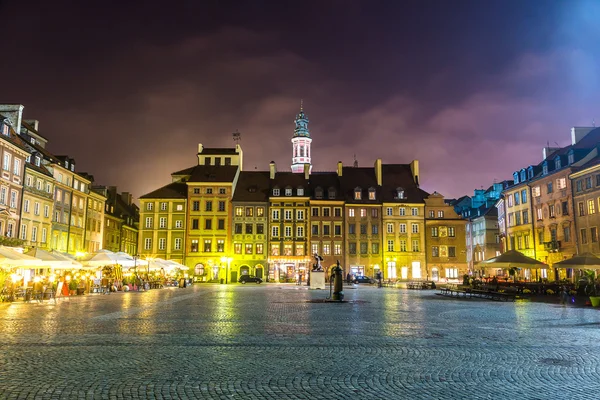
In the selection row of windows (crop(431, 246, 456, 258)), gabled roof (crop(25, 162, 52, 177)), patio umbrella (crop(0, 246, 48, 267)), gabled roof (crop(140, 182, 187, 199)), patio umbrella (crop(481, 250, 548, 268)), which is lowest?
patio umbrella (crop(0, 246, 48, 267))

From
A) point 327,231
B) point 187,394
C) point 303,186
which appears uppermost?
point 303,186

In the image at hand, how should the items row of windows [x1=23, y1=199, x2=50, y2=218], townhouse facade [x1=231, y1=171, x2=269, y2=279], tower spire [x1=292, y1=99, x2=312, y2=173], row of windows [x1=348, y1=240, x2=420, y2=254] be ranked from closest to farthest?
row of windows [x1=23, y1=199, x2=50, y2=218] → townhouse facade [x1=231, y1=171, x2=269, y2=279] → row of windows [x1=348, y1=240, x2=420, y2=254] → tower spire [x1=292, y1=99, x2=312, y2=173]

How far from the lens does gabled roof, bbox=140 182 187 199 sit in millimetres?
71750

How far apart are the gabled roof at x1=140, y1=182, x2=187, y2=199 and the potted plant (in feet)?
174

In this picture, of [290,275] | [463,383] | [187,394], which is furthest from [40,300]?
[290,275]

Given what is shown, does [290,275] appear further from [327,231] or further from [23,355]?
[23,355]

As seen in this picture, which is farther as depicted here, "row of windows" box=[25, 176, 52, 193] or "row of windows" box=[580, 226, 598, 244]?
"row of windows" box=[25, 176, 52, 193]

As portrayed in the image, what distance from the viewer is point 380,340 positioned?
13484 millimetres

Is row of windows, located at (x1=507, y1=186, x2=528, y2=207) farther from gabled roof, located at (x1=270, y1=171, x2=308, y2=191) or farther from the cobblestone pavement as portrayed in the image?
the cobblestone pavement

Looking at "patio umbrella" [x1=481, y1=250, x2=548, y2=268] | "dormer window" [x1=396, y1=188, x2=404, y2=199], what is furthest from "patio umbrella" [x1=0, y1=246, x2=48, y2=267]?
"dormer window" [x1=396, y1=188, x2=404, y2=199]

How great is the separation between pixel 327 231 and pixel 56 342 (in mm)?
59695

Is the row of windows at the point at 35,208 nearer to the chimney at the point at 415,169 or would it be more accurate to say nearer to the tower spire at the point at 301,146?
the chimney at the point at 415,169

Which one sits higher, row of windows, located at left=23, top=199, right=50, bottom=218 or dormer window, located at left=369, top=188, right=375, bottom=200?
dormer window, located at left=369, top=188, right=375, bottom=200

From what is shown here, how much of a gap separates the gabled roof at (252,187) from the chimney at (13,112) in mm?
29820
